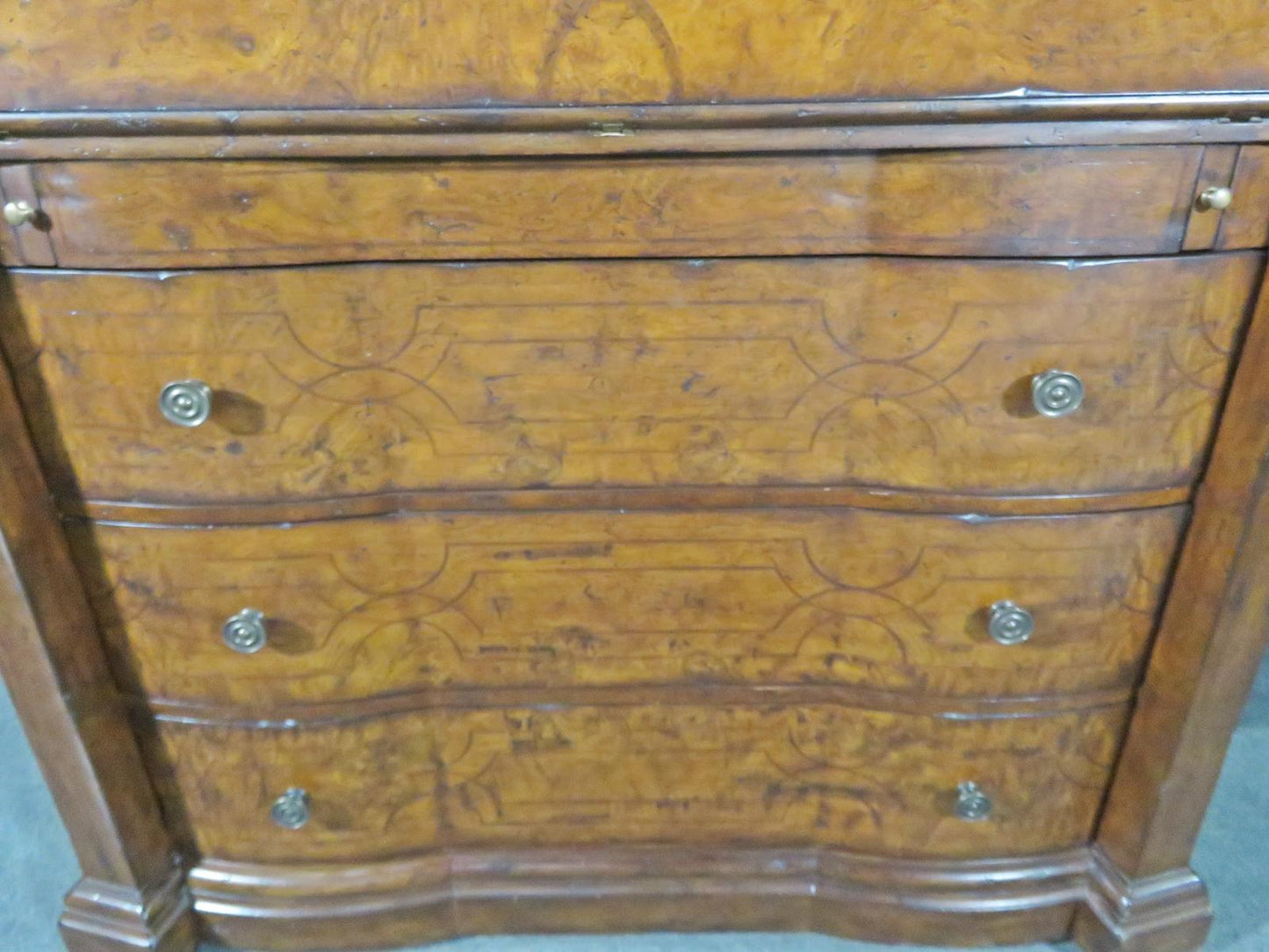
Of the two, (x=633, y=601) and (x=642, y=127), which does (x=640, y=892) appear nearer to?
(x=633, y=601)

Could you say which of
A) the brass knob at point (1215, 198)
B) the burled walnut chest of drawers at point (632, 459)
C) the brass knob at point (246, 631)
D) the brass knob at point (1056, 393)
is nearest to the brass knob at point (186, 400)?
the burled walnut chest of drawers at point (632, 459)

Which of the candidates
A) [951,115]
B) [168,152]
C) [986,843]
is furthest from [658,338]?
[986,843]

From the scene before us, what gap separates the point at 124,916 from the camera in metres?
1.21

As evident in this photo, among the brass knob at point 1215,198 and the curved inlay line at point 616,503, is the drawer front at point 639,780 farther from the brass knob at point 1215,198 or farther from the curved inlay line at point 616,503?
the brass knob at point 1215,198

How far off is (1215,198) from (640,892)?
103cm

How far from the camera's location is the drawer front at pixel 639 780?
3.73 ft

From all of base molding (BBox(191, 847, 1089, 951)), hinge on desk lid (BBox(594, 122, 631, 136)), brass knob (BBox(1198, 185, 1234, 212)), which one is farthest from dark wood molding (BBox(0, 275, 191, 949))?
brass knob (BBox(1198, 185, 1234, 212))

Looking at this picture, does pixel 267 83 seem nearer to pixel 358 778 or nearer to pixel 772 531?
pixel 772 531

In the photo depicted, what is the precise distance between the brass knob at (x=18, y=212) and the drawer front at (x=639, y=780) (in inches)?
23.4

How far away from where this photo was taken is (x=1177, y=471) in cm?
98

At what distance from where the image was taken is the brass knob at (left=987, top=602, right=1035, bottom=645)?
1021 millimetres

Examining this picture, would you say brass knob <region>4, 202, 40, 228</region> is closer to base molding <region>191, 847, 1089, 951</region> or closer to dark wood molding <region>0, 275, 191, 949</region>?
dark wood molding <region>0, 275, 191, 949</region>

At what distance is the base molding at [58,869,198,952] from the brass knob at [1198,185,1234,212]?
4.56ft

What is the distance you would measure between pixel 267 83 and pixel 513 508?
1.50 ft
